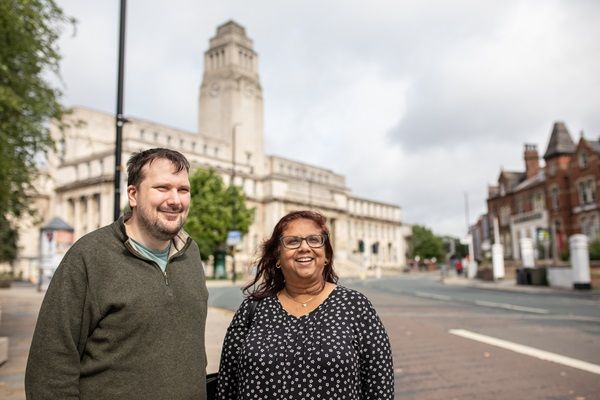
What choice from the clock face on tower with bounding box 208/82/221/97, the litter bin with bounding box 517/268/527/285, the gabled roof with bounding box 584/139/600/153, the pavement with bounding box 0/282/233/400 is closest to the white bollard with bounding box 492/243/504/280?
the litter bin with bounding box 517/268/527/285

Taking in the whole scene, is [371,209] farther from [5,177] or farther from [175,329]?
[175,329]

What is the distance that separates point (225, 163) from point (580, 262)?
220 feet

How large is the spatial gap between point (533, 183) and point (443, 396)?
185ft

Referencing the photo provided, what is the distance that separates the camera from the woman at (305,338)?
8.52ft

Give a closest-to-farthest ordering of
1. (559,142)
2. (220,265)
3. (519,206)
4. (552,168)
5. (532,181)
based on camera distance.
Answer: (220,265) < (559,142) < (552,168) < (532,181) < (519,206)

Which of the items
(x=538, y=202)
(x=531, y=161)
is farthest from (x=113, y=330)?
(x=531, y=161)

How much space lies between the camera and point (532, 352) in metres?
8.16

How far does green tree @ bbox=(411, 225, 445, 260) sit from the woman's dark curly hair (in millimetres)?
131604

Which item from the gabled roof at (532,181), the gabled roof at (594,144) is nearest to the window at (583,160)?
the gabled roof at (594,144)

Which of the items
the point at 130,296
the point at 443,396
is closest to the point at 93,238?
the point at 130,296

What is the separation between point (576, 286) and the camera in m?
26.0

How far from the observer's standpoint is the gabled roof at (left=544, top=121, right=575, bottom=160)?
49688 millimetres

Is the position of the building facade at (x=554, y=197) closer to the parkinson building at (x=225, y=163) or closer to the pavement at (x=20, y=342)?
the parkinson building at (x=225, y=163)

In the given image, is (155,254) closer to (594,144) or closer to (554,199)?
(594,144)
